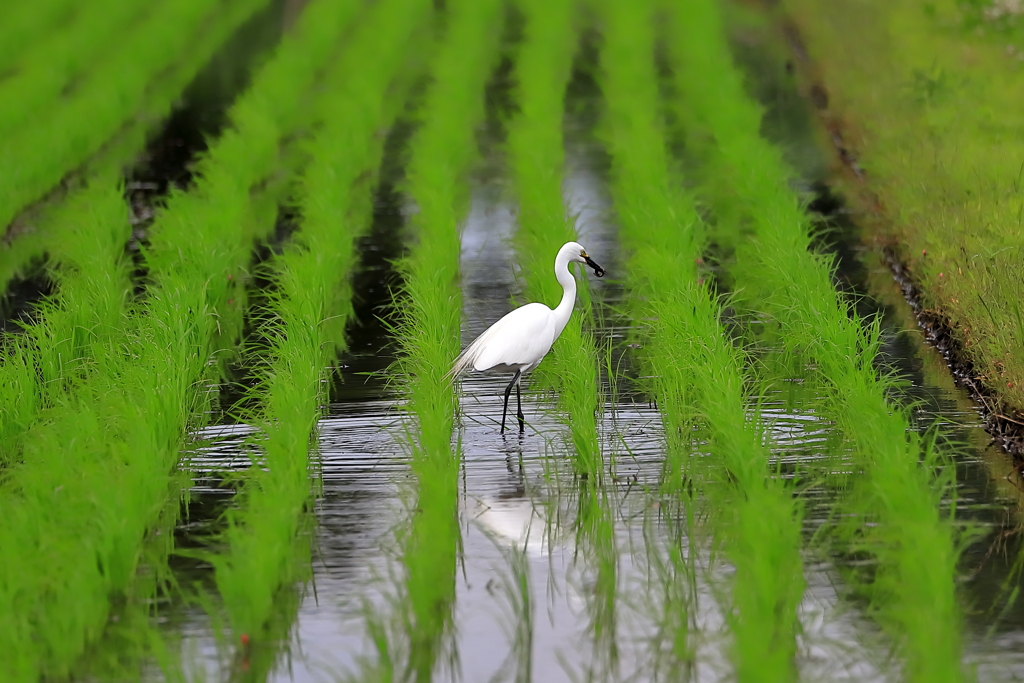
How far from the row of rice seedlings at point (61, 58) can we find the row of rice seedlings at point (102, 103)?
0.12 metres

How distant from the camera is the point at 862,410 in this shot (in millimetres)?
5070

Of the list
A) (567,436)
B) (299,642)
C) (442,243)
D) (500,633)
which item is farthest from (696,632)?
(442,243)

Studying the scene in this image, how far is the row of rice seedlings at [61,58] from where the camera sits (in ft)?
36.6

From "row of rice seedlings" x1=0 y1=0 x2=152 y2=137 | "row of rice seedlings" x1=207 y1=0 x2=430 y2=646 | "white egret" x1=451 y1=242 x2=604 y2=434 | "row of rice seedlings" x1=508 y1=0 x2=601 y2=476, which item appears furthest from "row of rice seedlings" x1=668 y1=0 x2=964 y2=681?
"row of rice seedlings" x1=0 y1=0 x2=152 y2=137

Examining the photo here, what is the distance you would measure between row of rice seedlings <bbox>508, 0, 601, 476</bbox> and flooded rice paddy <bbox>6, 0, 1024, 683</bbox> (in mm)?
35

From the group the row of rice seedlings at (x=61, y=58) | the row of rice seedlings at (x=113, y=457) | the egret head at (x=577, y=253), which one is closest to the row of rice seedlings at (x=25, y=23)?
the row of rice seedlings at (x=61, y=58)

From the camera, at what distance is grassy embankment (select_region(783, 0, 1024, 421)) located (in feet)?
19.0

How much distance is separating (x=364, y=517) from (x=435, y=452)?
36cm

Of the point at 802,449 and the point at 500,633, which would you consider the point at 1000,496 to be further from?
the point at 500,633

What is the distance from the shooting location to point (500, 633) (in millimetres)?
3994

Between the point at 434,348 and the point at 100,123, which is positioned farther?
the point at 100,123

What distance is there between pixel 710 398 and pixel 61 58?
971 centimetres

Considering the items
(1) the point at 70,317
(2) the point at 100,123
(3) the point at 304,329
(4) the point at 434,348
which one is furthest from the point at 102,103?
(4) the point at 434,348

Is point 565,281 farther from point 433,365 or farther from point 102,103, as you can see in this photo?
point 102,103
